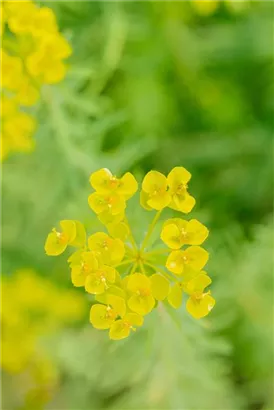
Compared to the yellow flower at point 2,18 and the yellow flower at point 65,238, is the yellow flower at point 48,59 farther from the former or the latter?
the yellow flower at point 65,238

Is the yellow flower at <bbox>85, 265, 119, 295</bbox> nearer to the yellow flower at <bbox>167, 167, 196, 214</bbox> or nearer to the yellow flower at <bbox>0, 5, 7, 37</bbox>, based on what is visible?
the yellow flower at <bbox>167, 167, 196, 214</bbox>

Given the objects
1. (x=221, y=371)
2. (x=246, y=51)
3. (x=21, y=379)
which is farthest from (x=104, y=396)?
(x=246, y=51)

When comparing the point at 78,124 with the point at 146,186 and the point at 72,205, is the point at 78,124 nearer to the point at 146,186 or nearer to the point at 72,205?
the point at 72,205

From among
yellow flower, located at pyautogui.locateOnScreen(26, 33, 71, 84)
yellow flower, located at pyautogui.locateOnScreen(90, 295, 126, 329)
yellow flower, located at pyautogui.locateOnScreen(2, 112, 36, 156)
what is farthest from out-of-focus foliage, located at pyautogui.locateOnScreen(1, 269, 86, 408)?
yellow flower, located at pyautogui.locateOnScreen(90, 295, 126, 329)

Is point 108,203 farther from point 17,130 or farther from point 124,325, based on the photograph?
point 17,130

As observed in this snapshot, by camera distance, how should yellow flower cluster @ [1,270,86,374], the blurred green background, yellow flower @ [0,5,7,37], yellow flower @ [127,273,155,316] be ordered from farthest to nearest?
yellow flower cluster @ [1,270,86,374], the blurred green background, yellow flower @ [0,5,7,37], yellow flower @ [127,273,155,316]

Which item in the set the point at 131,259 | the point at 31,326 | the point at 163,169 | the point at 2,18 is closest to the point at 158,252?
the point at 131,259

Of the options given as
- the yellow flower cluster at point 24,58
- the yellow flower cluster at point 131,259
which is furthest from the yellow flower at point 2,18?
the yellow flower cluster at point 131,259
